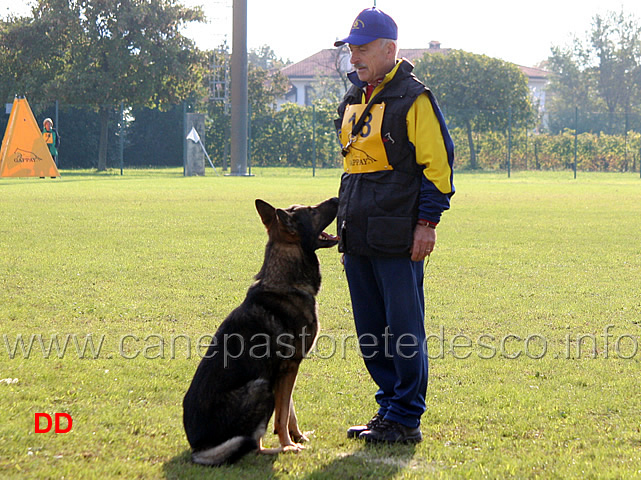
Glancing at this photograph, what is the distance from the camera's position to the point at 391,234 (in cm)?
399

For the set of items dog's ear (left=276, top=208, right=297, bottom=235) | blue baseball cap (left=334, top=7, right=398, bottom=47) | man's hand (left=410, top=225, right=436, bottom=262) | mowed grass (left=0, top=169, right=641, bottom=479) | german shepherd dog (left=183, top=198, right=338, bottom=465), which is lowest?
mowed grass (left=0, top=169, right=641, bottom=479)

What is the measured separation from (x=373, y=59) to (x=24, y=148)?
25247 mm

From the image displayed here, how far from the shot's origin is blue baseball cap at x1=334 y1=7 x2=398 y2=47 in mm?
3963

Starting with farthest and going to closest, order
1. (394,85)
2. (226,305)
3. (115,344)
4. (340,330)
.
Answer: (226,305), (340,330), (115,344), (394,85)

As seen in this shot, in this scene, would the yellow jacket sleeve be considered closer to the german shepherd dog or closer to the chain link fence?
the german shepherd dog

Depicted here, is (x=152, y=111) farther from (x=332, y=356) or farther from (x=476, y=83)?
(x=332, y=356)

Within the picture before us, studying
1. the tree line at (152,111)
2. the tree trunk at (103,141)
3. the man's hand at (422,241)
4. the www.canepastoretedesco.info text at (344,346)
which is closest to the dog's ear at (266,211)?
the man's hand at (422,241)

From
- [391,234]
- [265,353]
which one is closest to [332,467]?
[265,353]

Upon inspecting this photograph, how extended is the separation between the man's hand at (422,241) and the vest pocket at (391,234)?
0.09 ft

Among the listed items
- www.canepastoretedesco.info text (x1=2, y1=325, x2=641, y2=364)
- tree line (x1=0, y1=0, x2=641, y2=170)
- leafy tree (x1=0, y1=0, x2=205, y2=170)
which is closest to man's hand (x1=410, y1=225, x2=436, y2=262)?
www.canepastoretedesco.info text (x1=2, y1=325, x2=641, y2=364)

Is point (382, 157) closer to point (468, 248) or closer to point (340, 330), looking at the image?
point (340, 330)

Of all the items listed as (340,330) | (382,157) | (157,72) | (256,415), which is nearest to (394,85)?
(382,157)

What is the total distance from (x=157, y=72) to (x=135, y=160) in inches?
195

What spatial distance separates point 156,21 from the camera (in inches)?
1521
